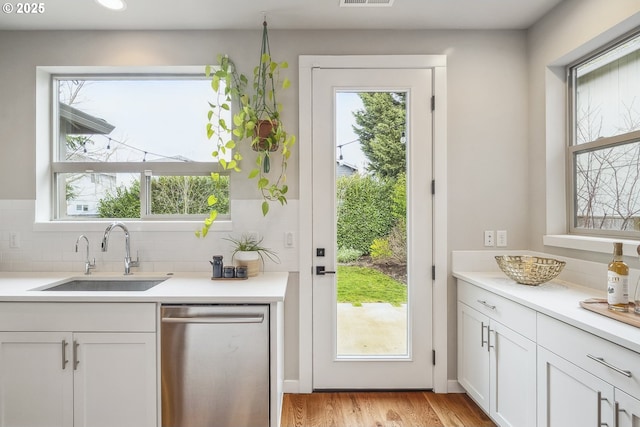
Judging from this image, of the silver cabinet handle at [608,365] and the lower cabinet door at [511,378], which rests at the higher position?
the silver cabinet handle at [608,365]

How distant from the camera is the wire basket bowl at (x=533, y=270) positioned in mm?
1955

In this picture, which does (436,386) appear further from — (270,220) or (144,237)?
(144,237)

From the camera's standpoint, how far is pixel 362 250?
253 cm

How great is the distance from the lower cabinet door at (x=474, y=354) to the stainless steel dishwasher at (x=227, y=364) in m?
1.30

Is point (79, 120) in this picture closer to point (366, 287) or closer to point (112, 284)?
point (112, 284)

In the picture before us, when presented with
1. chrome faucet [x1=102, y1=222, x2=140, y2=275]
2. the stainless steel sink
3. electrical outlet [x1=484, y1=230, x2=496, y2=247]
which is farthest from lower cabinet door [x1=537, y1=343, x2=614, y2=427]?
chrome faucet [x1=102, y1=222, x2=140, y2=275]

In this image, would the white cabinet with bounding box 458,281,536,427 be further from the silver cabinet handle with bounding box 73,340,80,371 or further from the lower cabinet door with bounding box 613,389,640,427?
the silver cabinet handle with bounding box 73,340,80,371

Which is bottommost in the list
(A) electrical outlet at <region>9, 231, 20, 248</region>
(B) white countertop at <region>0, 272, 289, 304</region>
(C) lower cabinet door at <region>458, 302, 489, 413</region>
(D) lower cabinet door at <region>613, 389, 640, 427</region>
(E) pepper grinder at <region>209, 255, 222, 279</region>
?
(C) lower cabinet door at <region>458, 302, 489, 413</region>

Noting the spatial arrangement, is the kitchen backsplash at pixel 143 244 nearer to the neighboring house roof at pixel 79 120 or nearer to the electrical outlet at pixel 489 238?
the neighboring house roof at pixel 79 120

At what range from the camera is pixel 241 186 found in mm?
2516

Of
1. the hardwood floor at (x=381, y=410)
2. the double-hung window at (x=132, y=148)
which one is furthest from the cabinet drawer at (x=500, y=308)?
the double-hung window at (x=132, y=148)

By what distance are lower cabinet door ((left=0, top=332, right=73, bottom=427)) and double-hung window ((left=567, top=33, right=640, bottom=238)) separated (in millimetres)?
3091

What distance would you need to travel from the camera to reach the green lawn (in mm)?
2518

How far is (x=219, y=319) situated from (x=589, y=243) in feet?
6.85
